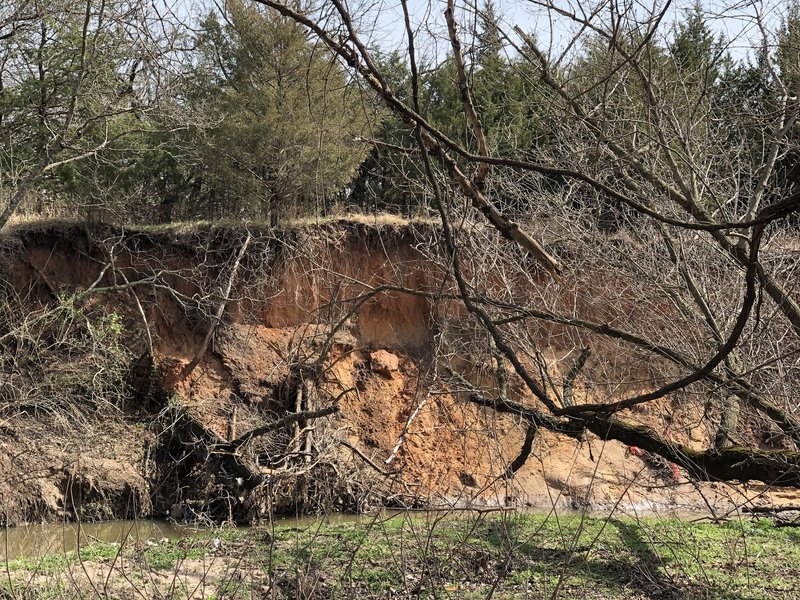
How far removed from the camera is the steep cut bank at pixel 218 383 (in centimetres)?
1370

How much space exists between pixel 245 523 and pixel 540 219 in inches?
268

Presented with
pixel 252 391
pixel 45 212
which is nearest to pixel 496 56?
pixel 252 391

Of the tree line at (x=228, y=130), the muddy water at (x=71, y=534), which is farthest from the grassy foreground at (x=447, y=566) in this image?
the tree line at (x=228, y=130)

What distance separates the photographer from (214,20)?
581 cm

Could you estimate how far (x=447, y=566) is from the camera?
7250 millimetres

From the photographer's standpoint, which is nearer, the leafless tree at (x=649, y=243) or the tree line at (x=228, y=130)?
the leafless tree at (x=649, y=243)

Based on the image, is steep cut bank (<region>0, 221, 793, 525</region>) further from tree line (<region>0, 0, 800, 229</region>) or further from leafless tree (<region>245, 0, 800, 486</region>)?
leafless tree (<region>245, 0, 800, 486</region>)

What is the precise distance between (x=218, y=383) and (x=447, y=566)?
36.2ft

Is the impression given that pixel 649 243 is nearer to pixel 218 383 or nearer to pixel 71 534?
pixel 71 534

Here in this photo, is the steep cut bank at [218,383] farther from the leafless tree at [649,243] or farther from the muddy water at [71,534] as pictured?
the leafless tree at [649,243]

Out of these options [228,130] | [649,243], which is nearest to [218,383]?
[228,130]

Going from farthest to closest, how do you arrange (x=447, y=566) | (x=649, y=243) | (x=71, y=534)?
(x=71, y=534) < (x=649, y=243) < (x=447, y=566)

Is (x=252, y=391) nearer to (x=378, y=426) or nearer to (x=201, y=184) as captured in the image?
(x=378, y=426)

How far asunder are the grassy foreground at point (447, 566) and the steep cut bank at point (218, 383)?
3572mm
